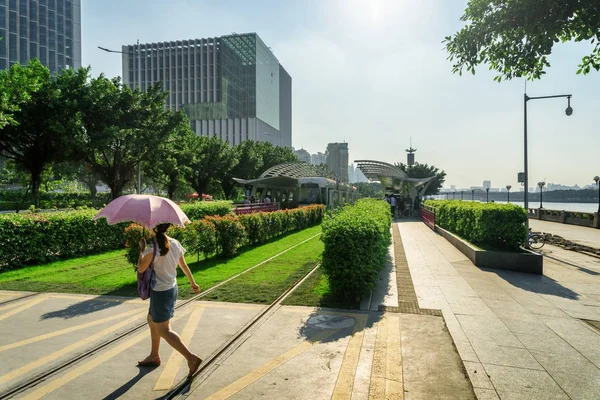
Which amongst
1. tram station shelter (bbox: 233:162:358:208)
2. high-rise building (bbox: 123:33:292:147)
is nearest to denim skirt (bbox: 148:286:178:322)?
tram station shelter (bbox: 233:162:358:208)

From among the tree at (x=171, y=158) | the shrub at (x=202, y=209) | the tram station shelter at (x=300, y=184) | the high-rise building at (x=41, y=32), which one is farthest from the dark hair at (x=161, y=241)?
the high-rise building at (x=41, y=32)

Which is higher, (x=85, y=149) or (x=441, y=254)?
(x=85, y=149)

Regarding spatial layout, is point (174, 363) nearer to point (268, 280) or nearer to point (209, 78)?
point (268, 280)

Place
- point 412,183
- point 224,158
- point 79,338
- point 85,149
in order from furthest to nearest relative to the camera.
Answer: point 224,158
point 412,183
point 85,149
point 79,338

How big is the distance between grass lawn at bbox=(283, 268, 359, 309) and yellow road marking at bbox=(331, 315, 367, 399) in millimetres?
1040

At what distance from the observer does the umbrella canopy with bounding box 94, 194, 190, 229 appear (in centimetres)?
430

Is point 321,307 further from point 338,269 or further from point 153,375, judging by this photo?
point 153,375

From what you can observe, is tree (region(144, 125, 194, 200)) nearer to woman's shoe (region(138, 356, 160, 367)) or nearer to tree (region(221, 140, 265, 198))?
tree (region(221, 140, 265, 198))

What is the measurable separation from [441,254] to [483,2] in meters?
8.79

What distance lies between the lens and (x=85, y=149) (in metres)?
22.3

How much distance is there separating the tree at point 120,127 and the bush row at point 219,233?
1228 cm

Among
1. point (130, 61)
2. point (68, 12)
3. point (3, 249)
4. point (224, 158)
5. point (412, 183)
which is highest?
point (68, 12)

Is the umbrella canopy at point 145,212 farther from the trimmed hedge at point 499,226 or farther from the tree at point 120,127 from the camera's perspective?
the tree at point 120,127

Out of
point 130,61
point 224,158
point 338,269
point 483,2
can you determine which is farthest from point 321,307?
point 130,61
